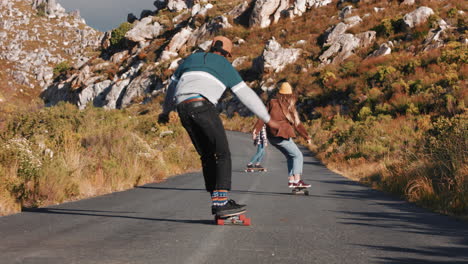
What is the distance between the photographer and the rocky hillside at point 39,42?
285 ft

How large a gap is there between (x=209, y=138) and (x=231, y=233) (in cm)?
105

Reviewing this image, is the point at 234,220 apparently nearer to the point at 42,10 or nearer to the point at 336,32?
the point at 336,32

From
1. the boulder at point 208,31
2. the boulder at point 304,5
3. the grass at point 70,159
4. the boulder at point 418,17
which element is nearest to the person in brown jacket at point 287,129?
the grass at point 70,159

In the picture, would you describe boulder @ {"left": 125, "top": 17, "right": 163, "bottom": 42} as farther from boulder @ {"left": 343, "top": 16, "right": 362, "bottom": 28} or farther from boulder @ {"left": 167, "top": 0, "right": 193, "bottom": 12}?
boulder @ {"left": 343, "top": 16, "right": 362, "bottom": 28}

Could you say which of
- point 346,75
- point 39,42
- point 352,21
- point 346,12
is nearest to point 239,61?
point 346,12

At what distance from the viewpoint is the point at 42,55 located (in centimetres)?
10294

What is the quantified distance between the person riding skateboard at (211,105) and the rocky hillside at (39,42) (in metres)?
73.3

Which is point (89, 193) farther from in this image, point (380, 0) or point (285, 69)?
point (380, 0)

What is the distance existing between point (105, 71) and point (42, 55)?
42563mm

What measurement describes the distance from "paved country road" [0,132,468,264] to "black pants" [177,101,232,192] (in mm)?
571

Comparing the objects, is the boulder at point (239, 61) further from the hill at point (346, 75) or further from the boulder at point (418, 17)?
the boulder at point (418, 17)

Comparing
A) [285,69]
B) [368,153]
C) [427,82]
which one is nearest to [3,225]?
[368,153]

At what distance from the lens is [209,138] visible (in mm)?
5258

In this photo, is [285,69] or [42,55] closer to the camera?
[285,69]
